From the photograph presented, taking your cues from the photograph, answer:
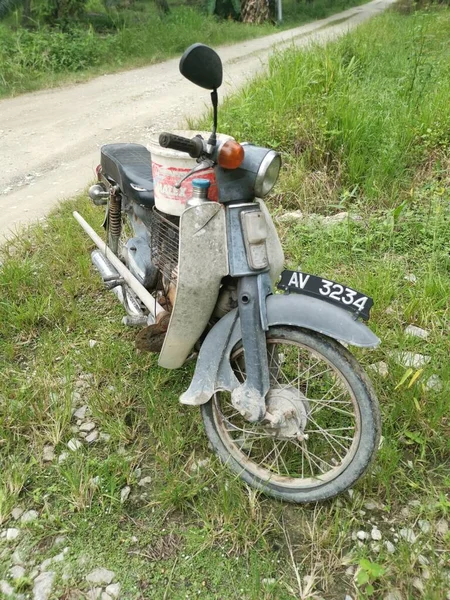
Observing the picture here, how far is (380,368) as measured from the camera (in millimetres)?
2338

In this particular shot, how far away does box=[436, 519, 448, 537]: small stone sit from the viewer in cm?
170

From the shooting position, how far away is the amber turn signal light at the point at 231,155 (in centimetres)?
156

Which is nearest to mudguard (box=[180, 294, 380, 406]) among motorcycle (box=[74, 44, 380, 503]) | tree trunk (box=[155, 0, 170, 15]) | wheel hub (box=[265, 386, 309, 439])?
motorcycle (box=[74, 44, 380, 503])

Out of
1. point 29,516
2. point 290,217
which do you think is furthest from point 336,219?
point 29,516

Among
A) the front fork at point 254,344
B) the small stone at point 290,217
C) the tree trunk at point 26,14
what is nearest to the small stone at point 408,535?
the front fork at point 254,344

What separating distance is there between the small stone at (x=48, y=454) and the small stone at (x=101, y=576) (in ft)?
1.78

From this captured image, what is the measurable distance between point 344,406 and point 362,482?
355 millimetres

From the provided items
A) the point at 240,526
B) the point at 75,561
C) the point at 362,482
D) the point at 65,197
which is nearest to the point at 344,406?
the point at 362,482

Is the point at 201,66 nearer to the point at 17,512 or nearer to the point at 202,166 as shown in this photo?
the point at 202,166

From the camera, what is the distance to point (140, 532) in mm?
1764

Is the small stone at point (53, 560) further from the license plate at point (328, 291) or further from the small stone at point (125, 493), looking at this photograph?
the license plate at point (328, 291)

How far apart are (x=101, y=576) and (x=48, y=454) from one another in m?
0.60

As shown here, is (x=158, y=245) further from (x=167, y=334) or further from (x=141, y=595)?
(x=141, y=595)

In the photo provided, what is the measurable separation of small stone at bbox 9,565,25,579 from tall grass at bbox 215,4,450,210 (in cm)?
288
